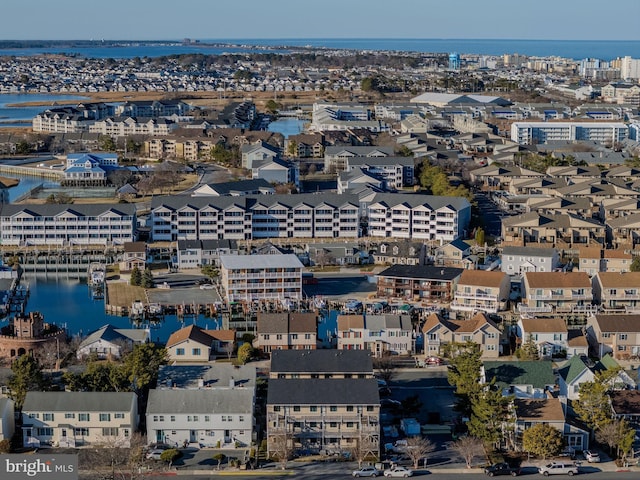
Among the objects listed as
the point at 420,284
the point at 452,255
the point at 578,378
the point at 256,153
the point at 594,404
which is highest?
the point at 256,153

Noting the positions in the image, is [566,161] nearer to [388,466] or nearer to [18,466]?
[388,466]

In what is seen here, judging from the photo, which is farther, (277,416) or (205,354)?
(205,354)

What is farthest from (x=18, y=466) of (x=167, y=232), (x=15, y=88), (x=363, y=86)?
(x=15, y=88)

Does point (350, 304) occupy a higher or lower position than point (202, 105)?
lower

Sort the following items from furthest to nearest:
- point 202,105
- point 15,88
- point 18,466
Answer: point 15,88
point 202,105
point 18,466

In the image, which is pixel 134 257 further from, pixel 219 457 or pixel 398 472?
pixel 398 472

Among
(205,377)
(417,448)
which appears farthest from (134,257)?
(417,448)
